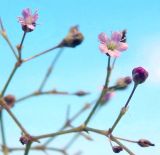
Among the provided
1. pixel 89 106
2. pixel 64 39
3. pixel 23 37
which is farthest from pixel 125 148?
pixel 23 37

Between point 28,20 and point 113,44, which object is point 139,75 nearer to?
point 113,44

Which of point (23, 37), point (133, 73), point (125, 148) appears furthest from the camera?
point (133, 73)

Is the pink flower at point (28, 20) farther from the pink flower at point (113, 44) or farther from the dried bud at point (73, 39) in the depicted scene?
the pink flower at point (113, 44)

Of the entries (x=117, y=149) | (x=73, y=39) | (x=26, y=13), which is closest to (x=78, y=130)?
(x=117, y=149)

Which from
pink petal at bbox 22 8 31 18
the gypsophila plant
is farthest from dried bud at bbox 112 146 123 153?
pink petal at bbox 22 8 31 18

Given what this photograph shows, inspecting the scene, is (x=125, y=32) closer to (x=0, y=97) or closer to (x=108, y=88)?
(x=108, y=88)

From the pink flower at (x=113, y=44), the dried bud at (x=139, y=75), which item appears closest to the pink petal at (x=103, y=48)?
the pink flower at (x=113, y=44)
